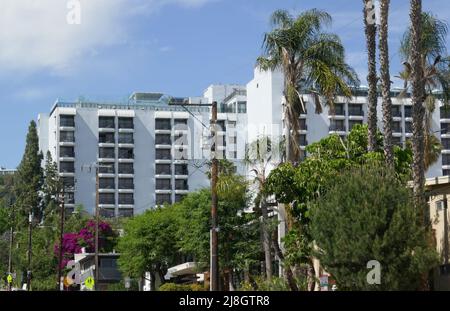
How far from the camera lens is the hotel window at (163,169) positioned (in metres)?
150

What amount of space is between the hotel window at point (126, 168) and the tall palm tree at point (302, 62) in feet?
352

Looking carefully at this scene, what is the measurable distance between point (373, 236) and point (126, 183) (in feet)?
390

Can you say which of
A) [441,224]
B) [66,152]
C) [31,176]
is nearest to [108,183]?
[66,152]

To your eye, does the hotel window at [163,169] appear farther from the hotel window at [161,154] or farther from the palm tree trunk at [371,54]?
the palm tree trunk at [371,54]

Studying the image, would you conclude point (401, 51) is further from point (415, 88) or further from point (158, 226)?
point (158, 226)

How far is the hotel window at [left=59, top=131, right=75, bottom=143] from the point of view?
144000 mm

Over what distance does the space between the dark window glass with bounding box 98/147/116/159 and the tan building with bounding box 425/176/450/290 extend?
4420 inches

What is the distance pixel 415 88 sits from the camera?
34.2 meters

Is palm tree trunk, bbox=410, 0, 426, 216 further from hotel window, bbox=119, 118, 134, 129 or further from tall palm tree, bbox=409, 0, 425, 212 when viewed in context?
hotel window, bbox=119, 118, 134, 129

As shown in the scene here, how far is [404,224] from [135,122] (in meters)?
119

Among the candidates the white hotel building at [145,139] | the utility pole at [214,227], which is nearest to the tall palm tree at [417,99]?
the utility pole at [214,227]
